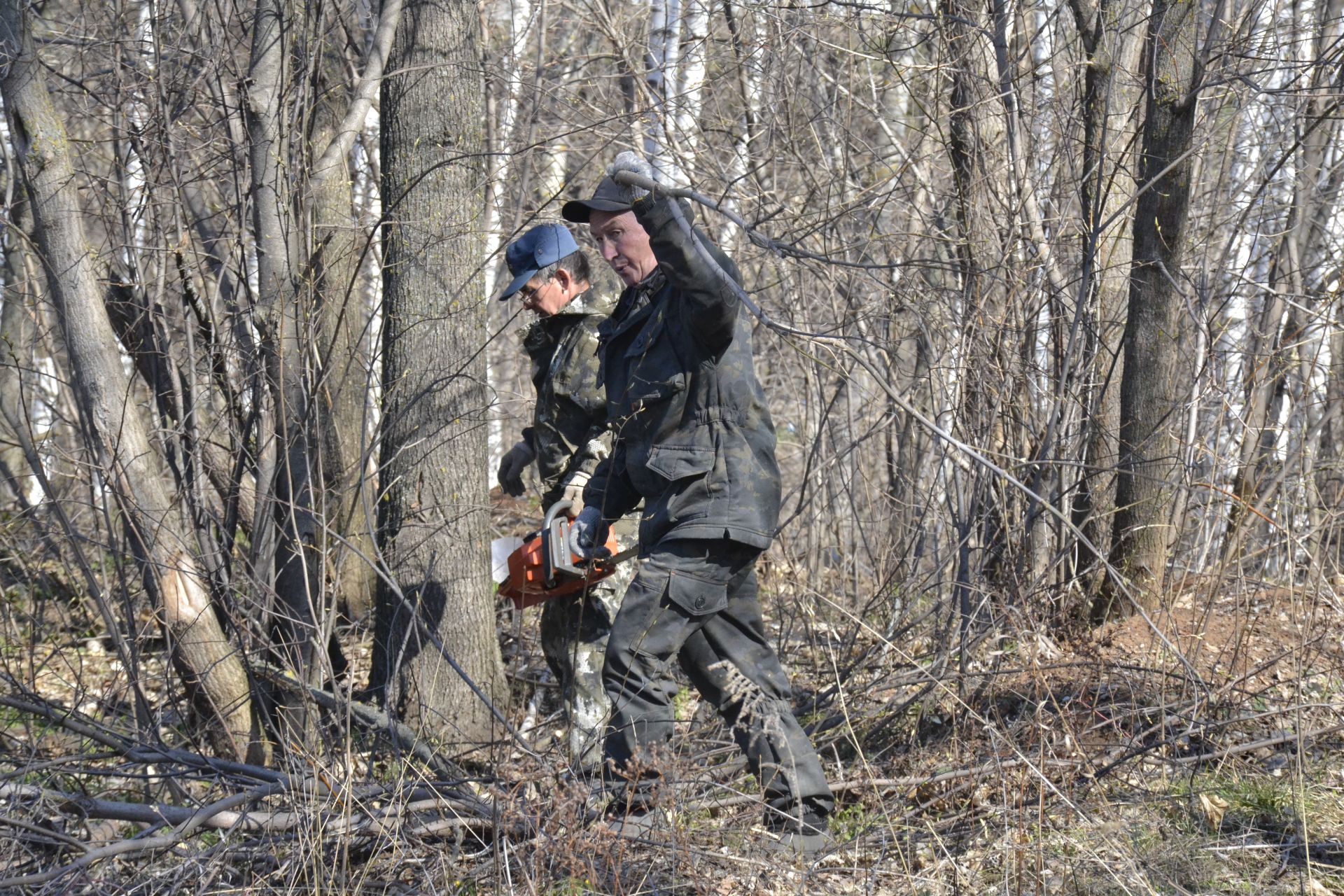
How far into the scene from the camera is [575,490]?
4555 mm

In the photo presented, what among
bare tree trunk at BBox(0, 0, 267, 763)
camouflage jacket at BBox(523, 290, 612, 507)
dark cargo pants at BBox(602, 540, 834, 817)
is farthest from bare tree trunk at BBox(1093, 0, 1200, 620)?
bare tree trunk at BBox(0, 0, 267, 763)

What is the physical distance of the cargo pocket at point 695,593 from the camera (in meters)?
3.52

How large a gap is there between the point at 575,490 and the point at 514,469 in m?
0.63

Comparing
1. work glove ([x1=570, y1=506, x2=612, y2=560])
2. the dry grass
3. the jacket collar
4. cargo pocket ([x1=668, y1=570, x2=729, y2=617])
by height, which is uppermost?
the jacket collar

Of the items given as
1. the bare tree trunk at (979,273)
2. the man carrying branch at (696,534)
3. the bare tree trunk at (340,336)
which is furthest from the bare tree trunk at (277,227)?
the bare tree trunk at (979,273)

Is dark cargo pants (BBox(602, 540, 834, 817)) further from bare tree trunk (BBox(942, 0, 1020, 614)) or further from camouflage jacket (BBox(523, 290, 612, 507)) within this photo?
bare tree trunk (BBox(942, 0, 1020, 614))

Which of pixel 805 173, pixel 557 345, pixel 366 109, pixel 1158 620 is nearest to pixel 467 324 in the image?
pixel 557 345

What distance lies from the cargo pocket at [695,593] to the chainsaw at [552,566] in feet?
1.88

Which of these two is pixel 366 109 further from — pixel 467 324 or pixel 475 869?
pixel 475 869

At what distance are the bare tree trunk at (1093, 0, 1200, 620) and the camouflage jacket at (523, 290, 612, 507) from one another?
2308 millimetres

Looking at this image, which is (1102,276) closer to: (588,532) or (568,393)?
(568,393)

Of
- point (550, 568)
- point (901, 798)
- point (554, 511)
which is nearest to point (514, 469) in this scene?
point (554, 511)

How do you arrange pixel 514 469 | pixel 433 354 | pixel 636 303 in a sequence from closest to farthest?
pixel 636 303 < pixel 514 469 < pixel 433 354

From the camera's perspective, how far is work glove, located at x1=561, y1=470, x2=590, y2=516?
4.45 m
